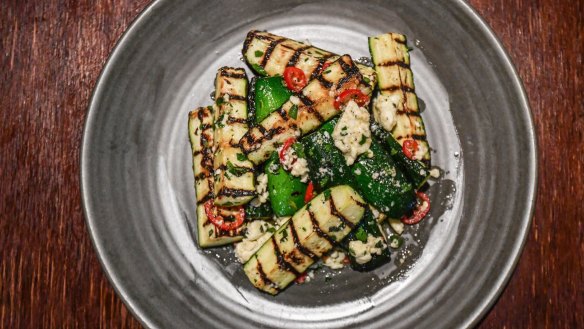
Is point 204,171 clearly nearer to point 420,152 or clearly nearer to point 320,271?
point 320,271

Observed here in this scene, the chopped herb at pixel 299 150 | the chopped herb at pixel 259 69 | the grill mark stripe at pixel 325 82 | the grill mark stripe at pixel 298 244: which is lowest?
the grill mark stripe at pixel 298 244

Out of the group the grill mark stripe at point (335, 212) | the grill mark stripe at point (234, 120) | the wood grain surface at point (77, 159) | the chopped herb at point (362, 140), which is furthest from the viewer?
the wood grain surface at point (77, 159)

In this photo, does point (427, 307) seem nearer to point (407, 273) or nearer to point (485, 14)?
point (407, 273)

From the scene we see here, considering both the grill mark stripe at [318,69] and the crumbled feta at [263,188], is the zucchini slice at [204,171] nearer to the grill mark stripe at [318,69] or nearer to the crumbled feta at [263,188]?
the crumbled feta at [263,188]

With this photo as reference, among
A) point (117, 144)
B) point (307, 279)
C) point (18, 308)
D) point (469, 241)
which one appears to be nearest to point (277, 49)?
point (117, 144)

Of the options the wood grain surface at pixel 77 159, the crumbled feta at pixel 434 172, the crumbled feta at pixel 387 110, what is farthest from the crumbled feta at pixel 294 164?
the wood grain surface at pixel 77 159

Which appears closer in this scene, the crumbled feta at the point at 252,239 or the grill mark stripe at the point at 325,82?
the grill mark stripe at the point at 325,82
